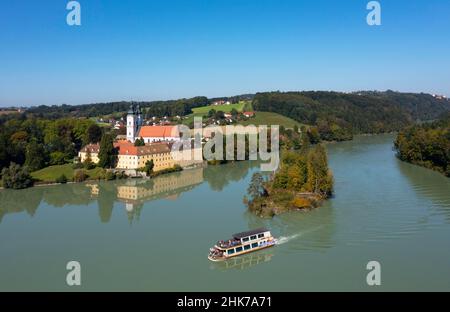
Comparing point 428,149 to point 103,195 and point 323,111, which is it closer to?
point 103,195

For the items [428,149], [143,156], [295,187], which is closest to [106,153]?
[143,156]

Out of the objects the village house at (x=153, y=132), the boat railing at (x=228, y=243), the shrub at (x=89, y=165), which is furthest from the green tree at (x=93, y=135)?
the boat railing at (x=228, y=243)

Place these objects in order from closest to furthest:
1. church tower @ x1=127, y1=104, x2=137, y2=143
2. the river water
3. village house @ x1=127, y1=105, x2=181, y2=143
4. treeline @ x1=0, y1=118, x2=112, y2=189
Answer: the river water → treeline @ x1=0, y1=118, x2=112, y2=189 → church tower @ x1=127, y1=104, x2=137, y2=143 → village house @ x1=127, y1=105, x2=181, y2=143

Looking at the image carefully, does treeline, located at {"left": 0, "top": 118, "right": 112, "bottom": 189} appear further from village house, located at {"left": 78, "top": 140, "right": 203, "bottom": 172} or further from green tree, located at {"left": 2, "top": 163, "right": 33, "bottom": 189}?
village house, located at {"left": 78, "top": 140, "right": 203, "bottom": 172}

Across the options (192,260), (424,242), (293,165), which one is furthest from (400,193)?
(192,260)

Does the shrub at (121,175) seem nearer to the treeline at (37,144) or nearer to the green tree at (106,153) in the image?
the green tree at (106,153)

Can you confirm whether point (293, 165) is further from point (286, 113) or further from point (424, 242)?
point (286, 113)

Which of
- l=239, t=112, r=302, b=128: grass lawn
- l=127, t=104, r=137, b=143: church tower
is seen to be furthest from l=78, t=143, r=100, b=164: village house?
l=239, t=112, r=302, b=128: grass lawn
